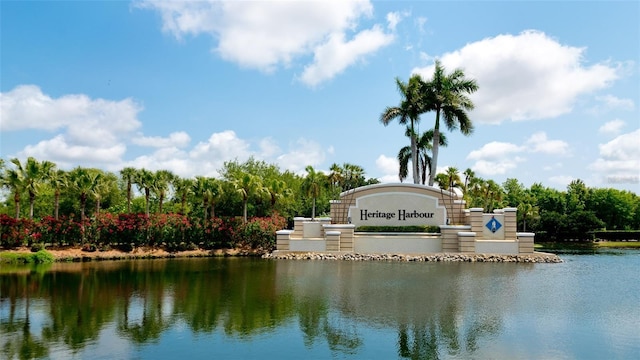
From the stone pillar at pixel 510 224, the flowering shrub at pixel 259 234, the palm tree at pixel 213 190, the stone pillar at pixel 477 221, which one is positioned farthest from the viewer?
the palm tree at pixel 213 190

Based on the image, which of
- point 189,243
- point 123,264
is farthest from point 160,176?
point 123,264

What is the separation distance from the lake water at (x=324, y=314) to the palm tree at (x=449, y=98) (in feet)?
55.5

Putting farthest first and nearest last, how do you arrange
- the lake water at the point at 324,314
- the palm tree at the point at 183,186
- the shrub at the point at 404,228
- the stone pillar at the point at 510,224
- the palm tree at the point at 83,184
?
the palm tree at the point at 183,186
the palm tree at the point at 83,184
the shrub at the point at 404,228
the stone pillar at the point at 510,224
the lake water at the point at 324,314

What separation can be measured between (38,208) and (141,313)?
48760 millimetres

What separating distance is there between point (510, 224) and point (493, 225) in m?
1.11

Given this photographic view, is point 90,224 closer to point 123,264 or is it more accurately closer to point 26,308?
point 123,264

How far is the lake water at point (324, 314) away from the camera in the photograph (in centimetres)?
1109

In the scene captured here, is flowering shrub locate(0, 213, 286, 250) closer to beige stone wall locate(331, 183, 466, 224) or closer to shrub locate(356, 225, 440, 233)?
beige stone wall locate(331, 183, 466, 224)

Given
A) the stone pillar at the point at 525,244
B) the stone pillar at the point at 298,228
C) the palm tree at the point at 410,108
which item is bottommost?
the stone pillar at the point at 525,244

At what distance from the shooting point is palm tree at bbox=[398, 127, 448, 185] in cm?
4322

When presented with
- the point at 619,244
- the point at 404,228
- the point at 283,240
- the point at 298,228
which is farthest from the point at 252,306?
the point at 619,244

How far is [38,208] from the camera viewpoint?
55531mm

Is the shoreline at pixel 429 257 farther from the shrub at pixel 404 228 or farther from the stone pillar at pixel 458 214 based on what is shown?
the stone pillar at pixel 458 214

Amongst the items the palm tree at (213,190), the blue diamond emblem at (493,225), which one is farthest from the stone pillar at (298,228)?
the blue diamond emblem at (493,225)
